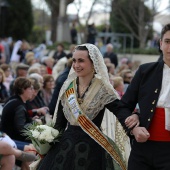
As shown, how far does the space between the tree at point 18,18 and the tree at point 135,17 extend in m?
6.39

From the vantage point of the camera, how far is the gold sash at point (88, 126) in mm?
4562

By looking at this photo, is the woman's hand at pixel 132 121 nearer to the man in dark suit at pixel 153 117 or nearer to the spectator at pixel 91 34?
the man in dark suit at pixel 153 117

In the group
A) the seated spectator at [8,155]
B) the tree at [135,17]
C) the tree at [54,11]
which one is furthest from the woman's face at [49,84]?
the tree at [54,11]

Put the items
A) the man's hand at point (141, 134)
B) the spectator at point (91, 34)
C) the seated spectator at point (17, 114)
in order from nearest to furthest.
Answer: the man's hand at point (141, 134)
the seated spectator at point (17, 114)
the spectator at point (91, 34)

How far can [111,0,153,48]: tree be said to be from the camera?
2409cm

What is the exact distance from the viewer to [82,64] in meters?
4.63

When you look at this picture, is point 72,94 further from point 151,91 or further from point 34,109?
point 34,109

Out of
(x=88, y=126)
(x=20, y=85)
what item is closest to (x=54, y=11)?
(x=20, y=85)

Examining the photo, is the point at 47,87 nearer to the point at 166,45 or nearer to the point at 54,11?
the point at 166,45

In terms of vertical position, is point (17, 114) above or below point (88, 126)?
below

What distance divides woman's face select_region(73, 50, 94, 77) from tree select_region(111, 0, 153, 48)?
63.7ft

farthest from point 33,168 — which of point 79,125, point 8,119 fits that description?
point 8,119

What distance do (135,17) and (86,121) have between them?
68.3 feet

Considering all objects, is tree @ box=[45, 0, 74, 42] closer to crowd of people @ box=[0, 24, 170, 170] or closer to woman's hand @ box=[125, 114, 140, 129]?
crowd of people @ box=[0, 24, 170, 170]
